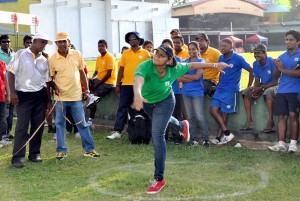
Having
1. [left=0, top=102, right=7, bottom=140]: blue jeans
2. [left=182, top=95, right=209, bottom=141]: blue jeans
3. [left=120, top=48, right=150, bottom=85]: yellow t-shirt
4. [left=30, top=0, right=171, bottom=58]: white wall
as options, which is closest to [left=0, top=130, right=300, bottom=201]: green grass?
[left=182, top=95, right=209, bottom=141]: blue jeans

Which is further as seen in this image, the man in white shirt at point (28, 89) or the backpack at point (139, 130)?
the backpack at point (139, 130)

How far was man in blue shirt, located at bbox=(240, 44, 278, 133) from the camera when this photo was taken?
7.91 meters

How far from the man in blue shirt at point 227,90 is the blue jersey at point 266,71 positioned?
120mm

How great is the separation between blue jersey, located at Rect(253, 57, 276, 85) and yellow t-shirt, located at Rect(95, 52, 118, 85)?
328cm

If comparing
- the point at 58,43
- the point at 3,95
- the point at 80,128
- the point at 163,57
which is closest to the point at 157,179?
the point at 163,57

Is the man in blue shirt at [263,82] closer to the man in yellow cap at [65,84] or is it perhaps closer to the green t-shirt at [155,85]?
the green t-shirt at [155,85]

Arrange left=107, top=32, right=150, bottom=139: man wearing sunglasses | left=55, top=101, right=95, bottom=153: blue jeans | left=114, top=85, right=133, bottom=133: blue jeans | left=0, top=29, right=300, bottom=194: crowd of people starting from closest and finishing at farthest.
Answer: left=0, top=29, right=300, bottom=194: crowd of people
left=55, top=101, right=95, bottom=153: blue jeans
left=107, top=32, right=150, bottom=139: man wearing sunglasses
left=114, top=85, right=133, bottom=133: blue jeans

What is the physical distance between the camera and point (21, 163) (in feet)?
23.8

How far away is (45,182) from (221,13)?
207 feet

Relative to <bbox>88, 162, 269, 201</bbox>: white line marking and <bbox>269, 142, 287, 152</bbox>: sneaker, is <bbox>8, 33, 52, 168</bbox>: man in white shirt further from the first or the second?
<bbox>269, 142, 287, 152</bbox>: sneaker

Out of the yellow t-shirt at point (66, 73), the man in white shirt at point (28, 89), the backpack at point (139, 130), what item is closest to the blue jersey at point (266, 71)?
the backpack at point (139, 130)

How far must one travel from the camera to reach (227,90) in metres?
8.26

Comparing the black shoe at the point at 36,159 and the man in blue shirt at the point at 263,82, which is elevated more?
the man in blue shirt at the point at 263,82

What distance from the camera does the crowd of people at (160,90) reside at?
18.9 feet
